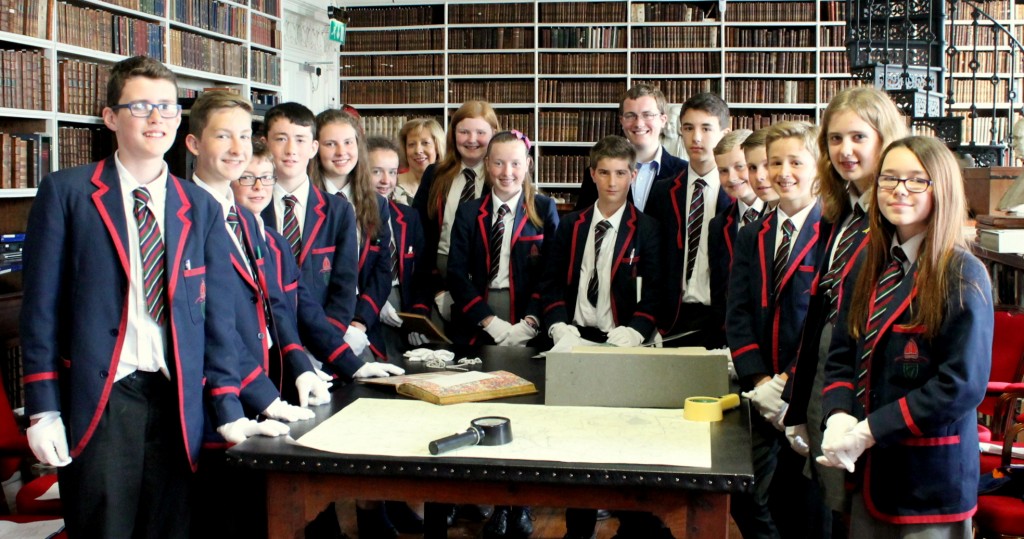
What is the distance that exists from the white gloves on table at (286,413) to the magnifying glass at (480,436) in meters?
0.36

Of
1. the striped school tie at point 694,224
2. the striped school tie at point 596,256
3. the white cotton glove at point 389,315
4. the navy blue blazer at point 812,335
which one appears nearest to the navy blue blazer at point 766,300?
the navy blue blazer at point 812,335

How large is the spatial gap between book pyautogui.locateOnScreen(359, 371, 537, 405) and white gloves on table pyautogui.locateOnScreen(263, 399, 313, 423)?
10.0 inches

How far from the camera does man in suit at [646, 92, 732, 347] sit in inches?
117

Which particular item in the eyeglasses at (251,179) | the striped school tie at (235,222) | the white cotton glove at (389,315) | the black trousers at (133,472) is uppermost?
the eyeglasses at (251,179)

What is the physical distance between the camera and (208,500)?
1917mm

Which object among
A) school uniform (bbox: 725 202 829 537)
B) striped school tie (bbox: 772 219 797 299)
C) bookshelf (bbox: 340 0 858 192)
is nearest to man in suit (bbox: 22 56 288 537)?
school uniform (bbox: 725 202 829 537)

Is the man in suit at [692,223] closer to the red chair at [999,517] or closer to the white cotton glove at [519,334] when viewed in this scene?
the white cotton glove at [519,334]

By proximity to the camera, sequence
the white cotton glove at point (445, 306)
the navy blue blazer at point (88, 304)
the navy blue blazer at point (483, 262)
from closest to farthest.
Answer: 1. the navy blue blazer at point (88, 304)
2. the navy blue blazer at point (483, 262)
3. the white cotton glove at point (445, 306)

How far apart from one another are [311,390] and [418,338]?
1.05 metres

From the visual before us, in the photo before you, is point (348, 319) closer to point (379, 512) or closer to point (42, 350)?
point (379, 512)

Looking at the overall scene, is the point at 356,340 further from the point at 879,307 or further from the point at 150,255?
the point at 879,307

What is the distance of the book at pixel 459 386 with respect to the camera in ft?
6.61

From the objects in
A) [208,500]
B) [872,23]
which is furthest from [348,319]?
[872,23]

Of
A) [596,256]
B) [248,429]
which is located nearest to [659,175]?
[596,256]
